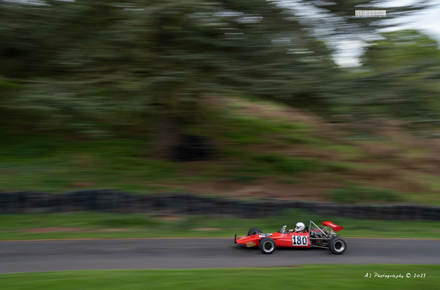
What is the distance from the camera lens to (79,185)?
42.0 feet

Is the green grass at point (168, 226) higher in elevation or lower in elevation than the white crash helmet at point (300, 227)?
lower

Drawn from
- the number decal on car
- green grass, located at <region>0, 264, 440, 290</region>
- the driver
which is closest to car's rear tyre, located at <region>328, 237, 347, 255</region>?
the number decal on car

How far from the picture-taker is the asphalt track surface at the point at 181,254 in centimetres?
739

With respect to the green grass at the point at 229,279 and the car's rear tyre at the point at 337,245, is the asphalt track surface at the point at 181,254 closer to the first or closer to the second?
the car's rear tyre at the point at 337,245

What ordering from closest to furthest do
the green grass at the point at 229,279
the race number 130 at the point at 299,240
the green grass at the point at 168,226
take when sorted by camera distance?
the green grass at the point at 229,279
the race number 130 at the point at 299,240
the green grass at the point at 168,226

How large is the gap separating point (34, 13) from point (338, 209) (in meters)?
10.0

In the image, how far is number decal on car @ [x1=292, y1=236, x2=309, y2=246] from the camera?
7.94 m

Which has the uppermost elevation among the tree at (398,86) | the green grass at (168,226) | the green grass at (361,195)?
the tree at (398,86)

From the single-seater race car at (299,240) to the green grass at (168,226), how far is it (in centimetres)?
186

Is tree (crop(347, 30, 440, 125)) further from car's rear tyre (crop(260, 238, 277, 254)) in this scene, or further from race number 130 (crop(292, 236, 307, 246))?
car's rear tyre (crop(260, 238, 277, 254))

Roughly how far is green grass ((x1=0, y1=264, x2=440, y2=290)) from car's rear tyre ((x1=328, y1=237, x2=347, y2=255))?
0.76 meters

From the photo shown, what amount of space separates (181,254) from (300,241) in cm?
243

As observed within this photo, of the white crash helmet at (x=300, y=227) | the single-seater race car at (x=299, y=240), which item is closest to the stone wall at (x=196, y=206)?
the single-seater race car at (x=299, y=240)

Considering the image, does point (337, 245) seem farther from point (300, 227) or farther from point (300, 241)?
point (300, 227)
